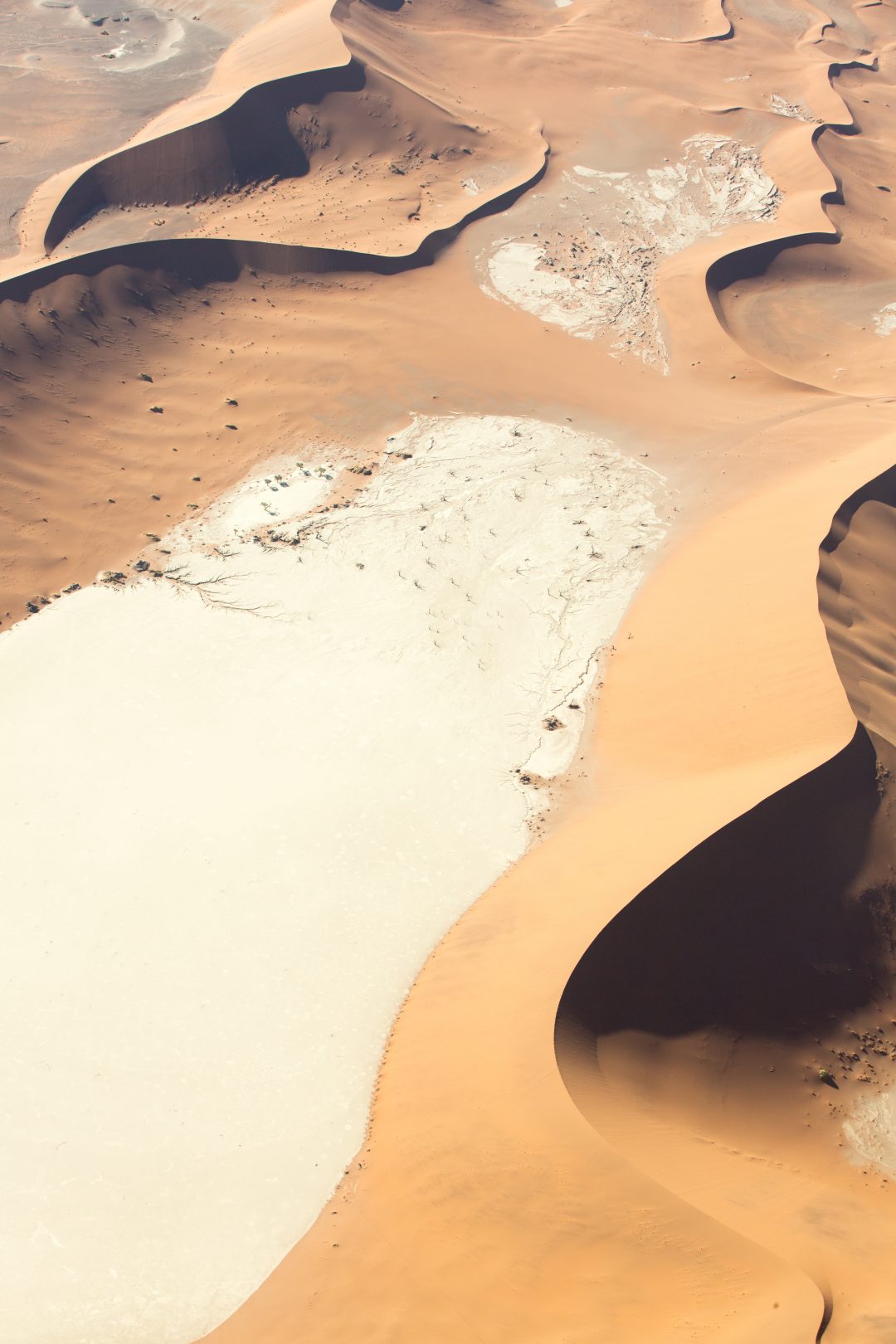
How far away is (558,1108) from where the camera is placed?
821 centimetres

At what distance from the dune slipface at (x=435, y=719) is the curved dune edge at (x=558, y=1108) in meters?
0.05

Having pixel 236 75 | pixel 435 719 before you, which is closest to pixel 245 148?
pixel 236 75

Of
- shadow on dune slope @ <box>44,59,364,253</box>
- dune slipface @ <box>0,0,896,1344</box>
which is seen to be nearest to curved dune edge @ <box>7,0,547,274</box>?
shadow on dune slope @ <box>44,59,364,253</box>

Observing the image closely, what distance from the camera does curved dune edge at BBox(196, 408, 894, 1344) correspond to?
7402 mm

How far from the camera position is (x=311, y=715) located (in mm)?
13188

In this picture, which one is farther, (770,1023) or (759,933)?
(759,933)

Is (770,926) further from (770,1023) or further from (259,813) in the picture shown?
(259,813)

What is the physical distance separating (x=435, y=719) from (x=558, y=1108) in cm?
589

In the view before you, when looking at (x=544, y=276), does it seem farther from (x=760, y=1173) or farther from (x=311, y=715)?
(x=760, y=1173)

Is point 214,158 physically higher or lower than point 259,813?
higher

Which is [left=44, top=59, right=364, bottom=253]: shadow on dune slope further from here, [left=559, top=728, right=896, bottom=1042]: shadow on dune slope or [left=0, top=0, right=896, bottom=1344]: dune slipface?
[left=559, top=728, right=896, bottom=1042]: shadow on dune slope

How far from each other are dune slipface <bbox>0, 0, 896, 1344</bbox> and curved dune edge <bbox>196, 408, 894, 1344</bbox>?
0.05m

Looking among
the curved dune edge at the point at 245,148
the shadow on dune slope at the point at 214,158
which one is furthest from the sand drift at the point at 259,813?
the shadow on dune slope at the point at 214,158

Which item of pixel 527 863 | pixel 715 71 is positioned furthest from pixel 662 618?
pixel 715 71
